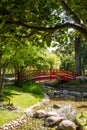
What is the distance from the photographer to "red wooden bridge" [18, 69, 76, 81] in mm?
42006

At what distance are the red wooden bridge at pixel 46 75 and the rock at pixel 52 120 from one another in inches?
801

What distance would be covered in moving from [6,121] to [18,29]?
9.72 metres

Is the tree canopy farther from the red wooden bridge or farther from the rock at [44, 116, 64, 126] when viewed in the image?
the red wooden bridge

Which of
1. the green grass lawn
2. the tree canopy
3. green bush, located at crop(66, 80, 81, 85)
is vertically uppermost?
the tree canopy

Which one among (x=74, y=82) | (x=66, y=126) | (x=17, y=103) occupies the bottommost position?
(x=66, y=126)

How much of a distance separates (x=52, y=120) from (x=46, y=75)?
25.9 m

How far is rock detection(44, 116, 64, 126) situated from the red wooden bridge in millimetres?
20348

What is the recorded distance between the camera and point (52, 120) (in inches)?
750

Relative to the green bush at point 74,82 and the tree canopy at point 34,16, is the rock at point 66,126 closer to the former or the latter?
the tree canopy at point 34,16

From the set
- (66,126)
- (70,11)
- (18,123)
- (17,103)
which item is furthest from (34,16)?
(17,103)

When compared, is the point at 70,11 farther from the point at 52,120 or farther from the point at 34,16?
the point at 52,120

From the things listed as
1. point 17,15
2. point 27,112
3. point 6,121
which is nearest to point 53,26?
point 17,15

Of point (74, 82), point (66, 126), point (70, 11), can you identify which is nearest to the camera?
point (70, 11)

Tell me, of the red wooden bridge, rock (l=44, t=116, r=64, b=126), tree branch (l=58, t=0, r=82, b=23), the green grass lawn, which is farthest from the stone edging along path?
the red wooden bridge
